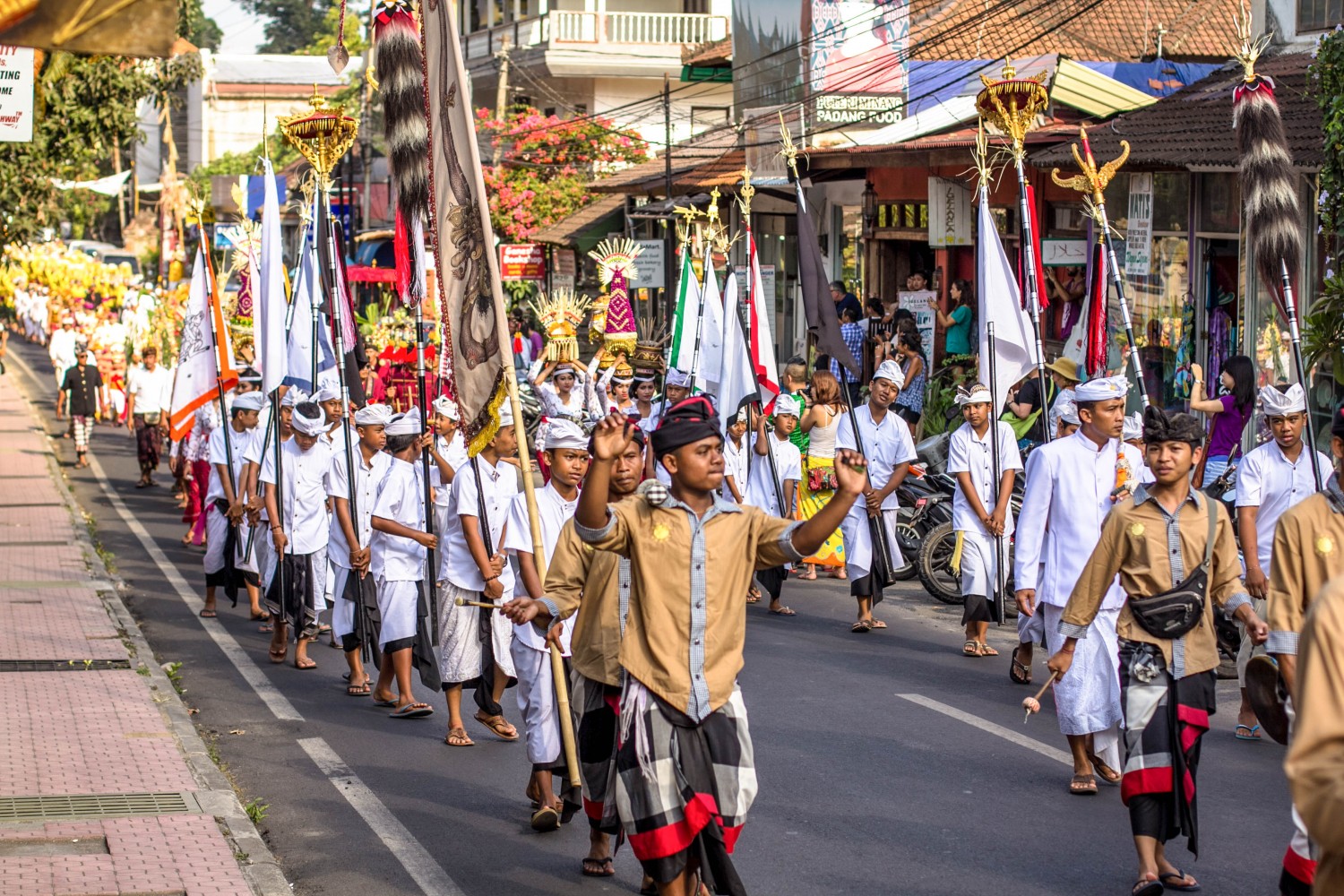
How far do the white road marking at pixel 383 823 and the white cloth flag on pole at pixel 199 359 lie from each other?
6021 millimetres

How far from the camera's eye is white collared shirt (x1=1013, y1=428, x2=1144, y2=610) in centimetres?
896

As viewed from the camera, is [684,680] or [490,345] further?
[490,345]

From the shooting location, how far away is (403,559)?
999 cm

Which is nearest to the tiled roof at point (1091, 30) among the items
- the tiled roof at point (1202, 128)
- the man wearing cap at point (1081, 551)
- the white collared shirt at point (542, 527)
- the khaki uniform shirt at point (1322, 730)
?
the tiled roof at point (1202, 128)

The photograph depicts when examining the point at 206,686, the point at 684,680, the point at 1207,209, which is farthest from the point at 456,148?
the point at 1207,209

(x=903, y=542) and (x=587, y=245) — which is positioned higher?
(x=587, y=245)

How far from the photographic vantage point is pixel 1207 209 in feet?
58.4

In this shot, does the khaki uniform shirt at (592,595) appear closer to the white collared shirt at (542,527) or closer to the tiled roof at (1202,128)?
the white collared shirt at (542,527)

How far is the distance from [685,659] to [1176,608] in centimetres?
209

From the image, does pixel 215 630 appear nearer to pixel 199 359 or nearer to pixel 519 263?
pixel 199 359

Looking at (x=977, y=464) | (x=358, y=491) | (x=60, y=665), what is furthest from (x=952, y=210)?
(x=60, y=665)

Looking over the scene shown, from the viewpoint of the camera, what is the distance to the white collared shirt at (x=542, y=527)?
7598mm

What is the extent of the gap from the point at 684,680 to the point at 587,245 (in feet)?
102

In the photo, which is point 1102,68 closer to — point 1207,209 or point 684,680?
Result: point 1207,209
